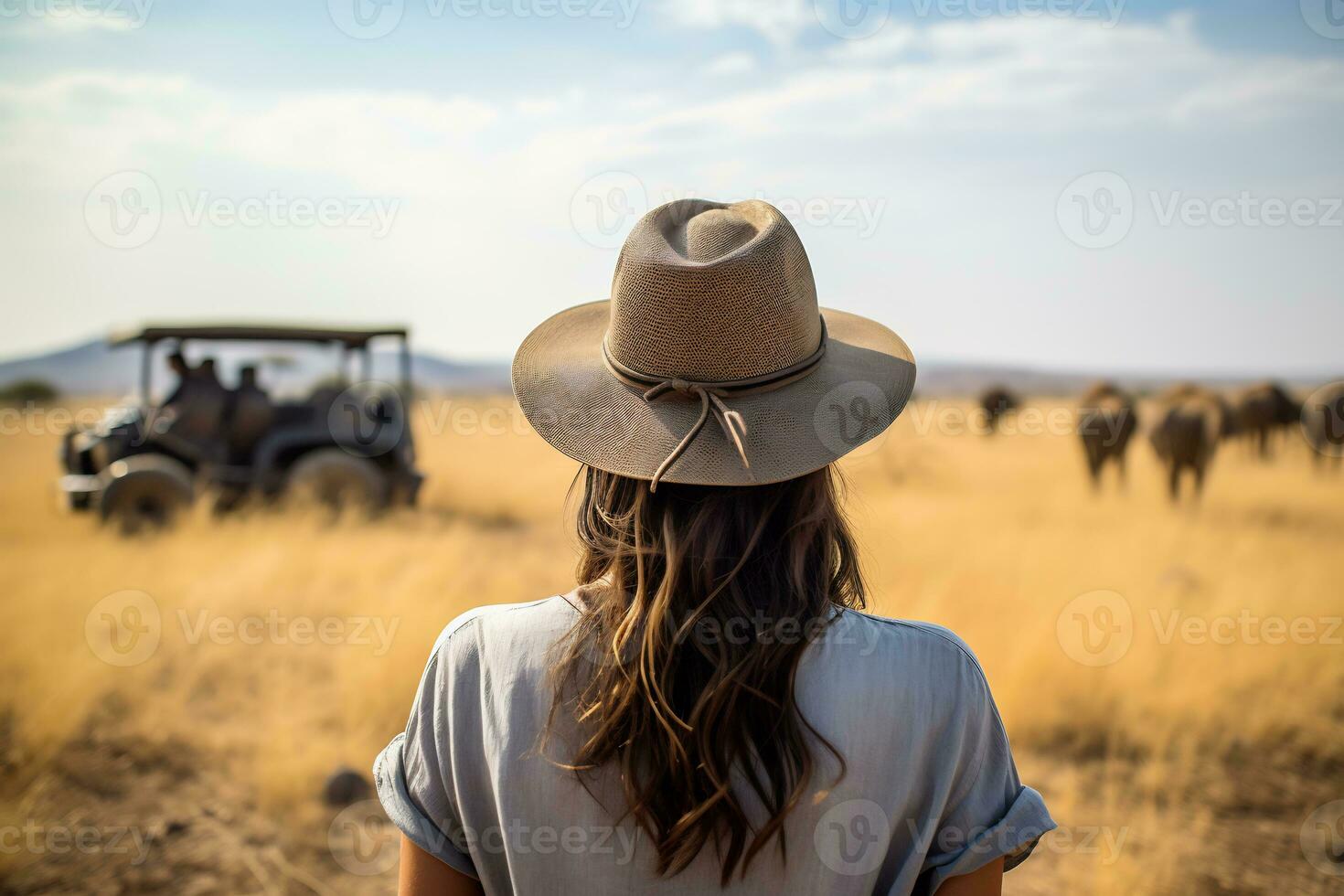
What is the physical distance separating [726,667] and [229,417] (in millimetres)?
10118

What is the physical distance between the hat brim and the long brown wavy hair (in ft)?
0.20

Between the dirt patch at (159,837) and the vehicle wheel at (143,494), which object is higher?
the vehicle wheel at (143,494)

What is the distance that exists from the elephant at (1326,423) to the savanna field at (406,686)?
19.5 ft

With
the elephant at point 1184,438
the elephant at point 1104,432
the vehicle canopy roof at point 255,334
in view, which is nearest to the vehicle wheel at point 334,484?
the vehicle canopy roof at point 255,334

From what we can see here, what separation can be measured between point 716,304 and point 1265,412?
1961 centimetres

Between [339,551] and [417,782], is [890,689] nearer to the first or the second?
[417,782]

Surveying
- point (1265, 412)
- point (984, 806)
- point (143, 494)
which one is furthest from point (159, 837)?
point (1265, 412)

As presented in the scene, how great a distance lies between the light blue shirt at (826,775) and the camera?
43.5 inches

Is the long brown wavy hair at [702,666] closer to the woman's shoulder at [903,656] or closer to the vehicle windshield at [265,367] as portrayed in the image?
the woman's shoulder at [903,656]

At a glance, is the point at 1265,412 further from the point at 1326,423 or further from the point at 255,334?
the point at 255,334

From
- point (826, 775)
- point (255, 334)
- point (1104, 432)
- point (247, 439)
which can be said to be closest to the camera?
point (826, 775)

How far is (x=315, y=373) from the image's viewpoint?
12.4 metres

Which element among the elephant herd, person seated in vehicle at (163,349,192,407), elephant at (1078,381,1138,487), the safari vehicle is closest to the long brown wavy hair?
the elephant herd

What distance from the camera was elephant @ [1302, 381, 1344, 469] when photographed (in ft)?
44.1
